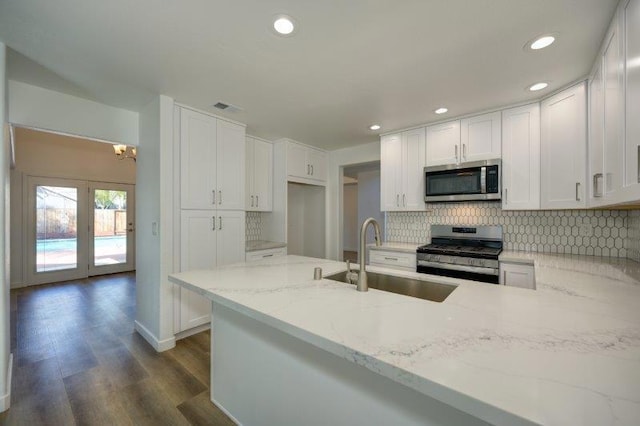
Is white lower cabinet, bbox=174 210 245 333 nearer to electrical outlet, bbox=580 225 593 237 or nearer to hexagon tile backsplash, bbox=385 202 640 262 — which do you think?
hexagon tile backsplash, bbox=385 202 640 262

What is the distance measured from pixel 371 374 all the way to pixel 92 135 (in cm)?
326

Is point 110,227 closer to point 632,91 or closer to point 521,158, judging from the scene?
point 521,158

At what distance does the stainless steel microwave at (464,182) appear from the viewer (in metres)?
2.73

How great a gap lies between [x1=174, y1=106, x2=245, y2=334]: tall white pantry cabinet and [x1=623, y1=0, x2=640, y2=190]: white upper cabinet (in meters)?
2.93

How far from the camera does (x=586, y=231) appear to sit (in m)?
2.52

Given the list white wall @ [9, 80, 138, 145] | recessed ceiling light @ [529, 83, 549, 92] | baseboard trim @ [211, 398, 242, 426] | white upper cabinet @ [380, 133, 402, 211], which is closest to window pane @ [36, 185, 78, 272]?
white wall @ [9, 80, 138, 145]

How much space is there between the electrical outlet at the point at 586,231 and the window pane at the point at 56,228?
7.63 m

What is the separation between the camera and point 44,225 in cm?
480

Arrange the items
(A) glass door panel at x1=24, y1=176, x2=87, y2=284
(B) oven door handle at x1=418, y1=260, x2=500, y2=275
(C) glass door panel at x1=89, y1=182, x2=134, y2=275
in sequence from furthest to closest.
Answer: (C) glass door panel at x1=89, y1=182, x2=134, y2=275 < (A) glass door panel at x1=24, y1=176, x2=87, y2=284 < (B) oven door handle at x1=418, y1=260, x2=500, y2=275

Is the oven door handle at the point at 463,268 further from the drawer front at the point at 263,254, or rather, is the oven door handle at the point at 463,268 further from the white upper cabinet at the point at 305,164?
the white upper cabinet at the point at 305,164

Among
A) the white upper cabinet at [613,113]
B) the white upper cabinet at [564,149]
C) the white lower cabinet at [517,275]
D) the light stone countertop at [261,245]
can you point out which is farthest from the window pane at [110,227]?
the white upper cabinet at [613,113]

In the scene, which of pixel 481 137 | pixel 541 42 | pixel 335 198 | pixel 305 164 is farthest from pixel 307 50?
pixel 335 198

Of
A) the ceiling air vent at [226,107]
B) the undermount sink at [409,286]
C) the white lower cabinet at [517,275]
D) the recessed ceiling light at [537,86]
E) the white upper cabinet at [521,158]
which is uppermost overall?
the ceiling air vent at [226,107]

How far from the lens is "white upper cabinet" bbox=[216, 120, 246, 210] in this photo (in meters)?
3.05
